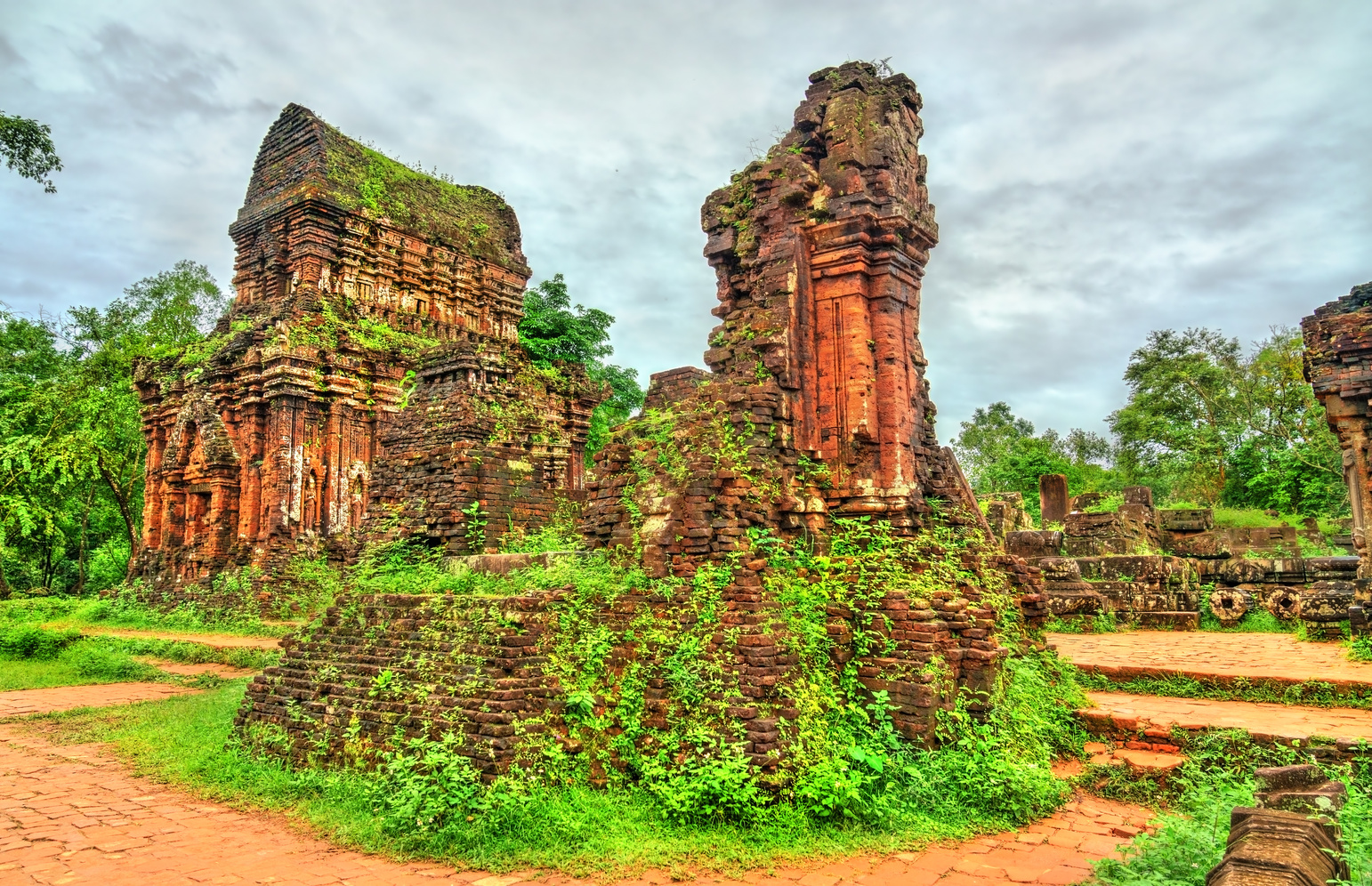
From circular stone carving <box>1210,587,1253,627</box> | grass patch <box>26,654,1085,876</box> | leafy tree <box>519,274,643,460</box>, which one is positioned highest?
leafy tree <box>519,274,643,460</box>

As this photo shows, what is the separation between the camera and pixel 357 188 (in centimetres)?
2145

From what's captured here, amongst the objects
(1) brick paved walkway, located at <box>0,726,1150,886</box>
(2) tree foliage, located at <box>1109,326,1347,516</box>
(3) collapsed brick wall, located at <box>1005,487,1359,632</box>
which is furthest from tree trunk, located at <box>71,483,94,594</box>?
(2) tree foliage, located at <box>1109,326,1347,516</box>

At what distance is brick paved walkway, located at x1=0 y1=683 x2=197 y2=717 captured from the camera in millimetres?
11148

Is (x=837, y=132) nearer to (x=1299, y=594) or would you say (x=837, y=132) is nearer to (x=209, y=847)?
(x=209, y=847)

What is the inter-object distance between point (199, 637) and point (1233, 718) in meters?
16.5

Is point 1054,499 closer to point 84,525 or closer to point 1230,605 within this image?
point 1230,605

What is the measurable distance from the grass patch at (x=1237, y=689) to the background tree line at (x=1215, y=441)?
2426 cm

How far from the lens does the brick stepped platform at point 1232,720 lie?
6582mm

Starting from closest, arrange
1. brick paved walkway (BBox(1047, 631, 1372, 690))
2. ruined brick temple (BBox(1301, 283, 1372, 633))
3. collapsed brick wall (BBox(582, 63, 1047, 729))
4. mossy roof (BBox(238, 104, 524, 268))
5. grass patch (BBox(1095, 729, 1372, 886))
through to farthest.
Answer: grass patch (BBox(1095, 729, 1372, 886)), collapsed brick wall (BBox(582, 63, 1047, 729)), brick paved walkway (BBox(1047, 631, 1372, 690)), ruined brick temple (BBox(1301, 283, 1372, 633)), mossy roof (BBox(238, 104, 524, 268))

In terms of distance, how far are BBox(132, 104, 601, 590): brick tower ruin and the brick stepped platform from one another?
32.4ft

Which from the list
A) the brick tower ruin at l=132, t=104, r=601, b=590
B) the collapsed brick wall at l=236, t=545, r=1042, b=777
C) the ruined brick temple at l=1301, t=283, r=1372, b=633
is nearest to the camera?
the collapsed brick wall at l=236, t=545, r=1042, b=777

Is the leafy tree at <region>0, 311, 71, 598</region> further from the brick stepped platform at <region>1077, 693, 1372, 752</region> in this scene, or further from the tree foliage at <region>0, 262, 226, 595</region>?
the brick stepped platform at <region>1077, 693, 1372, 752</region>

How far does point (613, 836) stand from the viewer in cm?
528

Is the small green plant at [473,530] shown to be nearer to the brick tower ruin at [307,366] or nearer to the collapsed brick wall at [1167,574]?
the brick tower ruin at [307,366]
